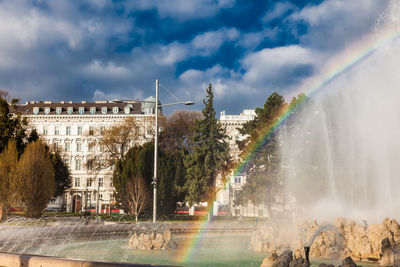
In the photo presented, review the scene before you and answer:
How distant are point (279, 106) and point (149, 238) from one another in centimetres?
3574

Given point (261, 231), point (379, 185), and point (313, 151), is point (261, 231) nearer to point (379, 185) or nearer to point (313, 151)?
point (379, 185)

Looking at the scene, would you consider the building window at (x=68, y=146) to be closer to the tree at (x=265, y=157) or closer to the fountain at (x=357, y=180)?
the tree at (x=265, y=157)

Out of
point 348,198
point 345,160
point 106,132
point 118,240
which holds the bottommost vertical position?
point 118,240

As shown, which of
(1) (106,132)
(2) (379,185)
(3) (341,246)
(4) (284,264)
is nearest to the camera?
(4) (284,264)

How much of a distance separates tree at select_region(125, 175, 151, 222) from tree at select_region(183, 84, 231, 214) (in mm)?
6457

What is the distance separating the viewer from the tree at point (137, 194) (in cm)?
4704

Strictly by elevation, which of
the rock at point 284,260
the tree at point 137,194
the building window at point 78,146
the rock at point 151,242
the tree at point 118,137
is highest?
the building window at point 78,146

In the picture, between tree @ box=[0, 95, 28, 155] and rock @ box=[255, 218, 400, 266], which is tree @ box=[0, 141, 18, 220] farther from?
rock @ box=[255, 218, 400, 266]

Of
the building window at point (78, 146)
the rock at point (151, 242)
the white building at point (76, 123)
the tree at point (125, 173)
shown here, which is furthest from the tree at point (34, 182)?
the building window at point (78, 146)

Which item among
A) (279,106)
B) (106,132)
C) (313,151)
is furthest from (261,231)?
(106,132)

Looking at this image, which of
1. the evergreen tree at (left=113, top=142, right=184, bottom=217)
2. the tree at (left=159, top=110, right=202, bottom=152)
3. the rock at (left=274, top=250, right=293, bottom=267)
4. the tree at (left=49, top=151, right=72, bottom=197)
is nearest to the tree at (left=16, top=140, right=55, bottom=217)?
the tree at (left=49, top=151, right=72, bottom=197)

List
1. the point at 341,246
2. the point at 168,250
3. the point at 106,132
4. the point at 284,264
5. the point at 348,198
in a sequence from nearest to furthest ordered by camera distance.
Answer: the point at 284,264 → the point at 341,246 → the point at 168,250 → the point at 348,198 → the point at 106,132

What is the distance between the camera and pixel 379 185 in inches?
961

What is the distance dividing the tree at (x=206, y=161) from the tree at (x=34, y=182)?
810 inches
